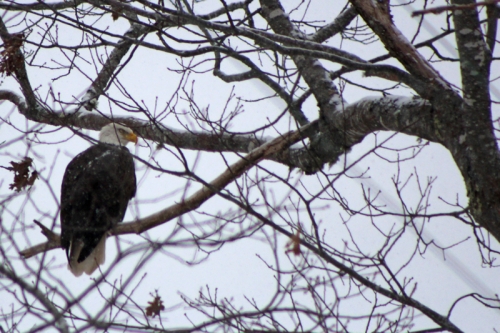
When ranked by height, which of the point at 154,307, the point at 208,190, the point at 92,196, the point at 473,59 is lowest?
the point at 154,307

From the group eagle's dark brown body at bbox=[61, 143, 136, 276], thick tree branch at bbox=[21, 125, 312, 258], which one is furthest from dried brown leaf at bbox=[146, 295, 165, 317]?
eagle's dark brown body at bbox=[61, 143, 136, 276]

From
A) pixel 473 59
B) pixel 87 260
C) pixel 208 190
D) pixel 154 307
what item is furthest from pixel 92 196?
pixel 473 59

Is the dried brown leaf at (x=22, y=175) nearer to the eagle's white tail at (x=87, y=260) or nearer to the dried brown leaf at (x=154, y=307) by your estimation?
the dried brown leaf at (x=154, y=307)

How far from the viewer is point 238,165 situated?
3.31 meters

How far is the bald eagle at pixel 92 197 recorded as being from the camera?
4285mm

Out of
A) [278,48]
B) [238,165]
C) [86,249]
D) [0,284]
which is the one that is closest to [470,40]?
[278,48]

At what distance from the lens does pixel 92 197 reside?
14.2ft

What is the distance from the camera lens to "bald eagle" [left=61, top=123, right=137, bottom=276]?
4.29m

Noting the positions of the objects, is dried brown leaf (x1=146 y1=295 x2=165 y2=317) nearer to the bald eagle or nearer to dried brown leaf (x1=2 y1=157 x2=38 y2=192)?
dried brown leaf (x1=2 y1=157 x2=38 y2=192)

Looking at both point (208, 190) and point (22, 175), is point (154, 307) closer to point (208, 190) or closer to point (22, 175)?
point (208, 190)

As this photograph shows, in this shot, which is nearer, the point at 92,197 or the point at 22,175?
the point at 22,175

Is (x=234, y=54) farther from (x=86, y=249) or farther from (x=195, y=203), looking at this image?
(x=86, y=249)

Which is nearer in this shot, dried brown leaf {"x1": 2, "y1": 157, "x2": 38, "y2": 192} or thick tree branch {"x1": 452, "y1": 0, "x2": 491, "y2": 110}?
thick tree branch {"x1": 452, "y1": 0, "x2": 491, "y2": 110}

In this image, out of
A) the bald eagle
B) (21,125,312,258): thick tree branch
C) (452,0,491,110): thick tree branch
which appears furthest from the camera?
the bald eagle
